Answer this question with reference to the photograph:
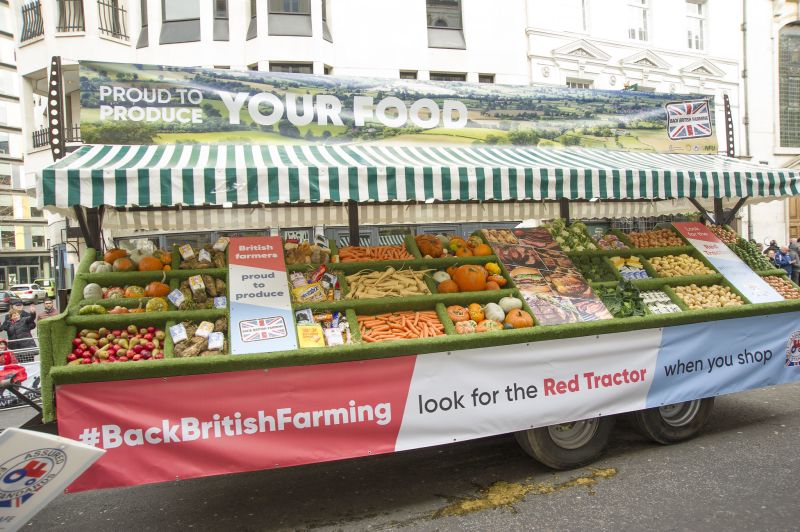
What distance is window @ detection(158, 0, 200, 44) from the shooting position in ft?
55.8

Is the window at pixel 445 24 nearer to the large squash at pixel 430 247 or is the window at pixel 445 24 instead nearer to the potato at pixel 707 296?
the large squash at pixel 430 247

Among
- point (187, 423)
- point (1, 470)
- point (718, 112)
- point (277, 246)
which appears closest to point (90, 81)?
point (277, 246)

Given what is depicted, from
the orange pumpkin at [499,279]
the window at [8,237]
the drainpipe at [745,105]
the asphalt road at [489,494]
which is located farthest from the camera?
the window at [8,237]

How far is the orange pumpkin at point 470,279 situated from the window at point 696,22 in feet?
68.1

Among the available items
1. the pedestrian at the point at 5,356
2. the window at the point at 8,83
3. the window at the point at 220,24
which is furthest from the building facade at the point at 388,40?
the window at the point at 8,83

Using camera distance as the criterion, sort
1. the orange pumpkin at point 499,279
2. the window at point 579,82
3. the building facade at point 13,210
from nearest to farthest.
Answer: the orange pumpkin at point 499,279 < the window at point 579,82 < the building facade at point 13,210

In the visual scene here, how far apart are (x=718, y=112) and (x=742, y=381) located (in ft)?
63.1

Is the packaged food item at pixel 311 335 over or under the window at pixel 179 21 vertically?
under

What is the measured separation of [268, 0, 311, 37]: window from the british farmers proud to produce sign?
43.5 feet

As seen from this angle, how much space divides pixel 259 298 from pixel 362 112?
7.84 ft

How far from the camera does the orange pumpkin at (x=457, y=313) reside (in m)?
5.22

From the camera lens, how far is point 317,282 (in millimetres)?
5457

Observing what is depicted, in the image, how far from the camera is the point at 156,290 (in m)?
5.07

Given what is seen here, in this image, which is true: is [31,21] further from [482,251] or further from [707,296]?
[707,296]
